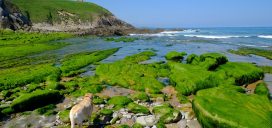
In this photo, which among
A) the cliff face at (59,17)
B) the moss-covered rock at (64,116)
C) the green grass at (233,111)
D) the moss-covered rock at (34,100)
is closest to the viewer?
the green grass at (233,111)

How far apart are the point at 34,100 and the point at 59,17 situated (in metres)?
145

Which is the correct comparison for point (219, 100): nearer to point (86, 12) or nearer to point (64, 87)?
point (64, 87)

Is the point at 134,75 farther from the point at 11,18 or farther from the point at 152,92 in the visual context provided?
the point at 11,18

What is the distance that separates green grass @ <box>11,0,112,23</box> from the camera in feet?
479

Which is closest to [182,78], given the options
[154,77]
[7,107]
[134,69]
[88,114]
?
[154,77]

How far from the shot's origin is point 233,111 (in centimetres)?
1299

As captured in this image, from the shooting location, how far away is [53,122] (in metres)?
15.4

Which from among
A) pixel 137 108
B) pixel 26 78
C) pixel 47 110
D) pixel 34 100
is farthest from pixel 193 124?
pixel 26 78

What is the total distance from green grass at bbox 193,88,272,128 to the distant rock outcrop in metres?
95.7

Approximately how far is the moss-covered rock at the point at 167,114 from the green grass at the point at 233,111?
1215 millimetres

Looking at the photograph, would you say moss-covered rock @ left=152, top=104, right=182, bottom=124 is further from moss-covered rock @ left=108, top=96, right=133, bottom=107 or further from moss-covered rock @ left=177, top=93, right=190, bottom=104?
moss-covered rock @ left=177, top=93, right=190, bottom=104

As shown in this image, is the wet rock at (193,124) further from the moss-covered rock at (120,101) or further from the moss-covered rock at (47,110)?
the moss-covered rock at (47,110)

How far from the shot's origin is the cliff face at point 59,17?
393 feet

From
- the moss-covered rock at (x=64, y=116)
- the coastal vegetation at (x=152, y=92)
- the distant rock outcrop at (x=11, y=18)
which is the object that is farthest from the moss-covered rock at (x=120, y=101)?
the distant rock outcrop at (x=11, y=18)
